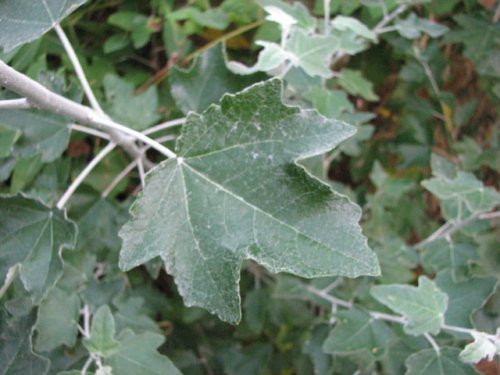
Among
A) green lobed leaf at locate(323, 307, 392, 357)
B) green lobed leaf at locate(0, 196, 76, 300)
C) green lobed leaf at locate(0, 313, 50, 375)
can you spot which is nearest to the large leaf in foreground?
green lobed leaf at locate(0, 196, 76, 300)

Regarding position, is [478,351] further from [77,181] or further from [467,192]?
[77,181]

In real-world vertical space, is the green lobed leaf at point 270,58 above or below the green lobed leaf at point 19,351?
above

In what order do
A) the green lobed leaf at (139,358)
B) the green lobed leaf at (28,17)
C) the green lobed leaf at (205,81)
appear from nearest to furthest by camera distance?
the green lobed leaf at (28,17) < the green lobed leaf at (139,358) < the green lobed leaf at (205,81)

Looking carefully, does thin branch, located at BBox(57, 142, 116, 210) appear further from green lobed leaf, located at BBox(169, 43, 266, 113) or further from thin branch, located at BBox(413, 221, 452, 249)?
thin branch, located at BBox(413, 221, 452, 249)

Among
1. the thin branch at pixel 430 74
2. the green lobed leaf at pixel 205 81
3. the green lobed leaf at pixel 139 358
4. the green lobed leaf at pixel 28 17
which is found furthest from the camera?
the thin branch at pixel 430 74

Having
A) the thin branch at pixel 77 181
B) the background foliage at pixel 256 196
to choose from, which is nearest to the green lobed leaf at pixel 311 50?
the background foliage at pixel 256 196

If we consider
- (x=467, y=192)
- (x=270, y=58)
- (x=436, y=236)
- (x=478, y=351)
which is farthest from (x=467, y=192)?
(x=270, y=58)

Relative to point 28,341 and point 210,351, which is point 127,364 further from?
point 210,351

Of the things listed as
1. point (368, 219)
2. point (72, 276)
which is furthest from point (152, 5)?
point (368, 219)

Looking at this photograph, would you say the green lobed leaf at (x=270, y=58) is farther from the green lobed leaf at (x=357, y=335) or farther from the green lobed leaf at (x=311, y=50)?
the green lobed leaf at (x=357, y=335)
